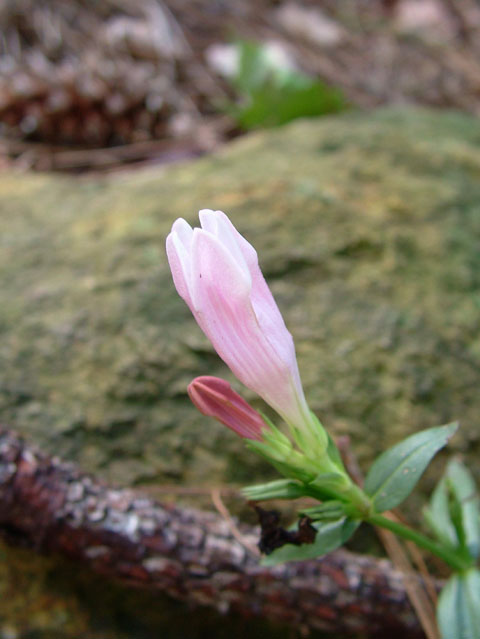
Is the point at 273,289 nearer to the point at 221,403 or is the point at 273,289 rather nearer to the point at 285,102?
the point at 221,403

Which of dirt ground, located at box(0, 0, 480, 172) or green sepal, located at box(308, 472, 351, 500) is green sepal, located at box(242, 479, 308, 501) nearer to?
green sepal, located at box(308, 472, 351, 500)

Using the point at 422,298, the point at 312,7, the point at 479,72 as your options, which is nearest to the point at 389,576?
the point at 422,298

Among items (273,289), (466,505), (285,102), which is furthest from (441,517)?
(285,102)

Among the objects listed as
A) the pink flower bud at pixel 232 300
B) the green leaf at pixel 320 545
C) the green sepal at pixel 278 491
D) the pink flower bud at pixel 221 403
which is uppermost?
the pink flower bud at pixel 232 300

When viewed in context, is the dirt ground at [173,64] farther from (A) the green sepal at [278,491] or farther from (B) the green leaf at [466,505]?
(A) the green sepal at [278,491]

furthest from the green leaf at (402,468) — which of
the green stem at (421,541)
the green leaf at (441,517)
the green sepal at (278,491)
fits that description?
the green leaf at (441,517)

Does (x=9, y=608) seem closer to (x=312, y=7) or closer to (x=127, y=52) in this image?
(x=127, y=52)
